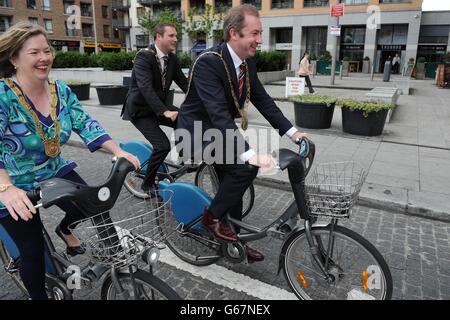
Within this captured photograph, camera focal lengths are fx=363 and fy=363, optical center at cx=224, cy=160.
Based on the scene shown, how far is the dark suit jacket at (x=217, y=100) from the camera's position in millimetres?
2582

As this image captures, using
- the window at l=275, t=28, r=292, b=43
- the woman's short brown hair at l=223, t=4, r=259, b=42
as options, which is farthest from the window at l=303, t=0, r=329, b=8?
the woman's short brown hair at l=223, t=4, r=259, b=42

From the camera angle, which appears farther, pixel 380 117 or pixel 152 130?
pixel 380 117

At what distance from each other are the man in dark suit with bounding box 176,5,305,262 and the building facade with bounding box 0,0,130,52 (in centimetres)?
5025

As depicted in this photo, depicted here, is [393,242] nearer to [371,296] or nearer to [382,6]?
[371,296]

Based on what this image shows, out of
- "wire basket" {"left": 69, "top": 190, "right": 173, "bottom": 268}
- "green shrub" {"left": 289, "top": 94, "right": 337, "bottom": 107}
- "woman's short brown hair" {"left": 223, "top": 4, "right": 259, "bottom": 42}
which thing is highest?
"woman's short brown hair" {"left": 223, "top": 4, "right": 259, "bottom": 42}

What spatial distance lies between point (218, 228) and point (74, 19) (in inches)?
2288

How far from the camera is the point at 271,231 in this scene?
270 centimetres

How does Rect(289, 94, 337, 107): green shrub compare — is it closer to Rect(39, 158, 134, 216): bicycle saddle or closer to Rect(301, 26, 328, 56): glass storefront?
Rect(39, 158, 134, 216): bicycle saddle

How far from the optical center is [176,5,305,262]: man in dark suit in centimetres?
254

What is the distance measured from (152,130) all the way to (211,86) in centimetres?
184

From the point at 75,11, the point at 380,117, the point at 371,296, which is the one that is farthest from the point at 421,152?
the point at 75,11

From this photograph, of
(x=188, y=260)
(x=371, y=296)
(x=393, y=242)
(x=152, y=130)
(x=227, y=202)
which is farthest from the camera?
(x=152, y=130)

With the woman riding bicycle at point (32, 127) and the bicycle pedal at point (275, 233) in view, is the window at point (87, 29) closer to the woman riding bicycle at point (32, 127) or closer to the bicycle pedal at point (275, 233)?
the woman riding bicycle at point (32, 127)

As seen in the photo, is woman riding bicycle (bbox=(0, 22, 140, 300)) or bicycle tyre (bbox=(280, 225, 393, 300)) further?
bicycle tyre (bbox=(280, 225, 393, 300))
